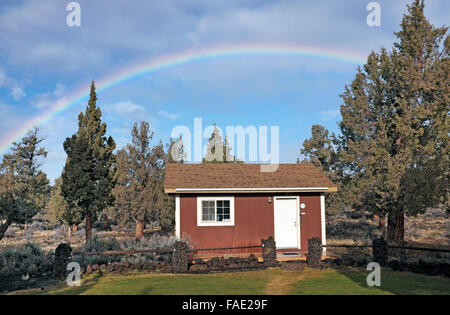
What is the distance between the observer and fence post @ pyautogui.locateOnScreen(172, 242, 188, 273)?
12.3 metres

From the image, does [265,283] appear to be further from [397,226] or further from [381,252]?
[397,226]

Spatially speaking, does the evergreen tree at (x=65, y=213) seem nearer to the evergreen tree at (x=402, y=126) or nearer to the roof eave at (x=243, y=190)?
the roof eave at (x=243, y=190)

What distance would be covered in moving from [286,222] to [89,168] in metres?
10.9

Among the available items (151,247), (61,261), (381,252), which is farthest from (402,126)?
(61,261)

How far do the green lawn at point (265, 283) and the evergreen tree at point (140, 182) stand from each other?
52.5 feet

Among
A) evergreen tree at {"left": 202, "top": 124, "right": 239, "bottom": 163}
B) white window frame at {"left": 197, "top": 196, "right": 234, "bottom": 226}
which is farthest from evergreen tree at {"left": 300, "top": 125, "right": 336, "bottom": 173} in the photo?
white window frame at {"left": 197, "top": 196, "right": 234, "bottom": 226}

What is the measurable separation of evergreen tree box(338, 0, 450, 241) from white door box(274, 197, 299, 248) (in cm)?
428

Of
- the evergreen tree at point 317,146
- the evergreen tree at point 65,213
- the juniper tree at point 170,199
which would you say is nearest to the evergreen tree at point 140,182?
the juniper tree at point 170,199

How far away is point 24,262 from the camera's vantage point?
1380 cm

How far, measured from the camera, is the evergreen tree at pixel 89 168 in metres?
19.2

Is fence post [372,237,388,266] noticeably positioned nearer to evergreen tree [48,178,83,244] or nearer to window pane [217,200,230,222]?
window pane [217,200,230,222]

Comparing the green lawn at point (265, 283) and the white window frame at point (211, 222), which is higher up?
the white window frame at point (211, 222)
